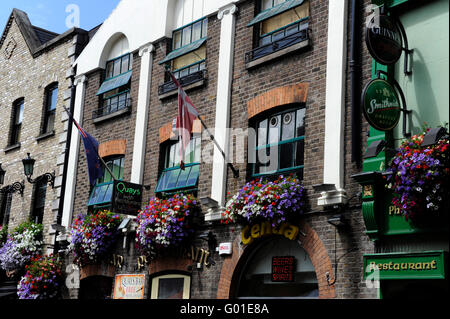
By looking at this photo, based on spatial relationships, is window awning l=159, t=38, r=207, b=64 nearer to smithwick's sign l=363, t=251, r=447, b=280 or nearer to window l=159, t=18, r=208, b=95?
window l=159, t=18, r=208, b=95

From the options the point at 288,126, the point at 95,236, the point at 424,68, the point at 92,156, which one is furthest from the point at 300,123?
the point at 95,236

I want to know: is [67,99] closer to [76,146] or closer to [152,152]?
[76,146]

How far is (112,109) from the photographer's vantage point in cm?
1725

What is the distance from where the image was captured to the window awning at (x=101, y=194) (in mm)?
16312

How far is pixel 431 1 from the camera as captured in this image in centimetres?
1009

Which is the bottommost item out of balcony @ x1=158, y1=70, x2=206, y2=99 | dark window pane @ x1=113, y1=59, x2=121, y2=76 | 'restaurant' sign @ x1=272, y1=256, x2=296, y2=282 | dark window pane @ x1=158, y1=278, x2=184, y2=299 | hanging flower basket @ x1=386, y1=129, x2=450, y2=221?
dark window pane @ x1=158, y1=278, x2=184, y2=299

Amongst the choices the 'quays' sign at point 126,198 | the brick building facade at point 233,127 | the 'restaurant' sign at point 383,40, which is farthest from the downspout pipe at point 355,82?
the 'quays' sign at point 126,198

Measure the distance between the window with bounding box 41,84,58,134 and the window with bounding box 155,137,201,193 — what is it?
623 cm

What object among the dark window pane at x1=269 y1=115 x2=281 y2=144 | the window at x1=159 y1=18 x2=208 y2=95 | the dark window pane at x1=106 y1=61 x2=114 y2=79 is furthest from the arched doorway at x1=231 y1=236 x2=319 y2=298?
the dark window pane at x1=106 y1=61 x2=114 y2=79

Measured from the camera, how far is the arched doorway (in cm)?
1146

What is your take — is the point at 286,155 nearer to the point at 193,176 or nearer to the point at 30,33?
the point at 193,176

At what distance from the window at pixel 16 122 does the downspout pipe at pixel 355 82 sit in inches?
540

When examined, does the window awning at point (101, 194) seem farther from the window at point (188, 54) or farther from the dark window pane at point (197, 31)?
the dark window pane at point (197, 31)

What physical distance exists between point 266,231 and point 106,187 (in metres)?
6.09
